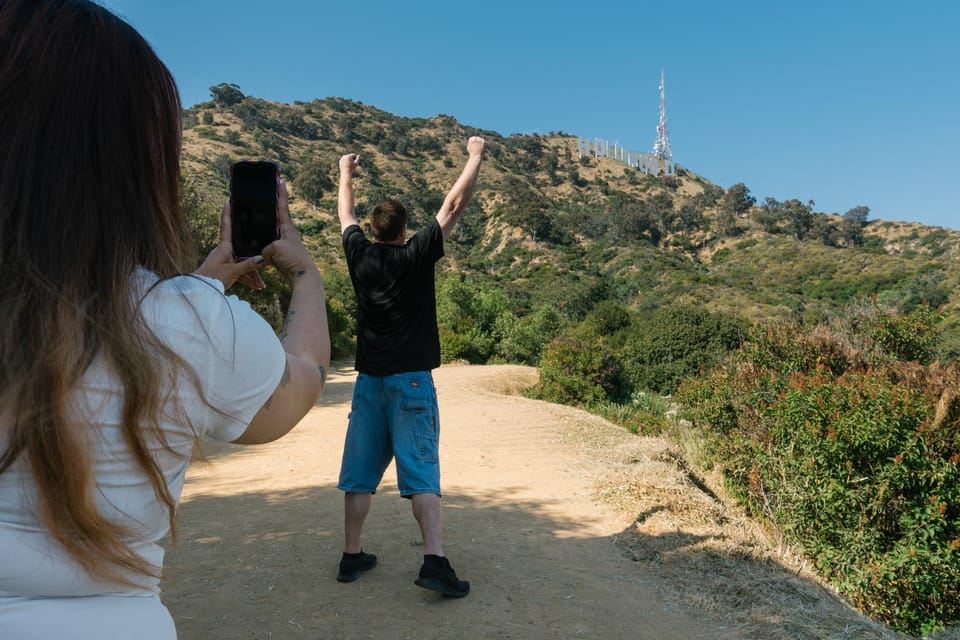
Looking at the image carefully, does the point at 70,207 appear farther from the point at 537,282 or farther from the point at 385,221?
the point at 537,282

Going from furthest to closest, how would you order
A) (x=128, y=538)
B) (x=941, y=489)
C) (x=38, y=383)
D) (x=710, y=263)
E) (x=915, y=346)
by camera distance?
(x=710, y=263), (x=915, y=346), (x=941, y=489), (x=128, y=538), (x=38, y=383)

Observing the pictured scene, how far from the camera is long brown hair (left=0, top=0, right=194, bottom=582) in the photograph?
35.1 inches

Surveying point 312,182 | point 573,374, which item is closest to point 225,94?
point 312,182

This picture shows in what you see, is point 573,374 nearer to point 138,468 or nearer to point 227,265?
point 227,265

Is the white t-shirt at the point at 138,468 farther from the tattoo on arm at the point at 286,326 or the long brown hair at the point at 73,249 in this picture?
the tattoo on arm at the point at 286,326

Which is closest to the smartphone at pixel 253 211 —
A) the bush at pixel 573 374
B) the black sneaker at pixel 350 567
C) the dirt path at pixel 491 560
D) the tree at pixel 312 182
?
the dirt path at pixel 491 560

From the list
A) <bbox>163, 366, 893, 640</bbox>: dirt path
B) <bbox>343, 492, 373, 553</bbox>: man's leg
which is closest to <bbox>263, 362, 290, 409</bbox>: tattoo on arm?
<bbox>163, 366, 893, 640</bbox>: dirt path

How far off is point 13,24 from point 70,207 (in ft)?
0.90

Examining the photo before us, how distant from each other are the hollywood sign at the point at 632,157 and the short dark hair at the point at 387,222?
9019 centimetres

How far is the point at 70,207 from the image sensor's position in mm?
938

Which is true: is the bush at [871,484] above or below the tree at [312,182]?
below

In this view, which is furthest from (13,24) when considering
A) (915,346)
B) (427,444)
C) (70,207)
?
(915,346)

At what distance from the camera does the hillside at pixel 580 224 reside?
141 feet

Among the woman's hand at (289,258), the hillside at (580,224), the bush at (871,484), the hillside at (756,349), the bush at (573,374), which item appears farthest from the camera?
the hillside at (580,224)
